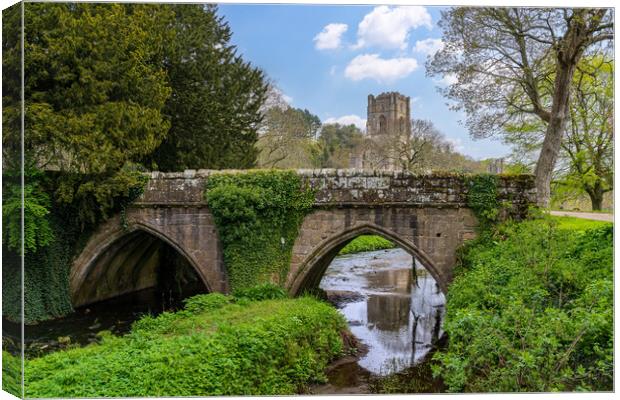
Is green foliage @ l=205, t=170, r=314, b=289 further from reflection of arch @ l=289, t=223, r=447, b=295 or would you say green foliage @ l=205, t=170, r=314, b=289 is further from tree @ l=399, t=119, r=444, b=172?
tree @ l=399, t=119, r=444, b=172

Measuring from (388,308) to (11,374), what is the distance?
1176 centimetres

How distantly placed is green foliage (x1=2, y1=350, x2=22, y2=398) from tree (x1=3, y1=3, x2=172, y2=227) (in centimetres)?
588

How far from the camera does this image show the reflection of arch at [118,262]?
1405cm

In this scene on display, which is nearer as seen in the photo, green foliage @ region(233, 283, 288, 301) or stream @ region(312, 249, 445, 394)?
stream @ region(312, 249, 445, 394)

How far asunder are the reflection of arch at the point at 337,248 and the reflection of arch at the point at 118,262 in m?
2.42

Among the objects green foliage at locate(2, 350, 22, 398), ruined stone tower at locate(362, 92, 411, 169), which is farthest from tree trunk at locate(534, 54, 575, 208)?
ruined stone tower at locate(362, 92, 411, 169)

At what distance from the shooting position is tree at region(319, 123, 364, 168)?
45281 millimetres

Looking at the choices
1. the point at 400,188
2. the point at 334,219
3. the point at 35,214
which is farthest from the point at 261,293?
the point at 35,214

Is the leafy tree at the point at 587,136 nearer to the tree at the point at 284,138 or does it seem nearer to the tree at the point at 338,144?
the tree at the point at 284,138

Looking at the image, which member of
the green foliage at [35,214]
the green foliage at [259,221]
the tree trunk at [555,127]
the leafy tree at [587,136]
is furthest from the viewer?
the leafy tree at [587,136]

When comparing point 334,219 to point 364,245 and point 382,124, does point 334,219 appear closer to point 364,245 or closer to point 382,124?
point 364,245

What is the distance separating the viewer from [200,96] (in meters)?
18.2

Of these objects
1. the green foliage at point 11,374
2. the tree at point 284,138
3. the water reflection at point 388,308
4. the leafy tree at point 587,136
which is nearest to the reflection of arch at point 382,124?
the tree at point 284,138

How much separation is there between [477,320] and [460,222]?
6.16 metres
